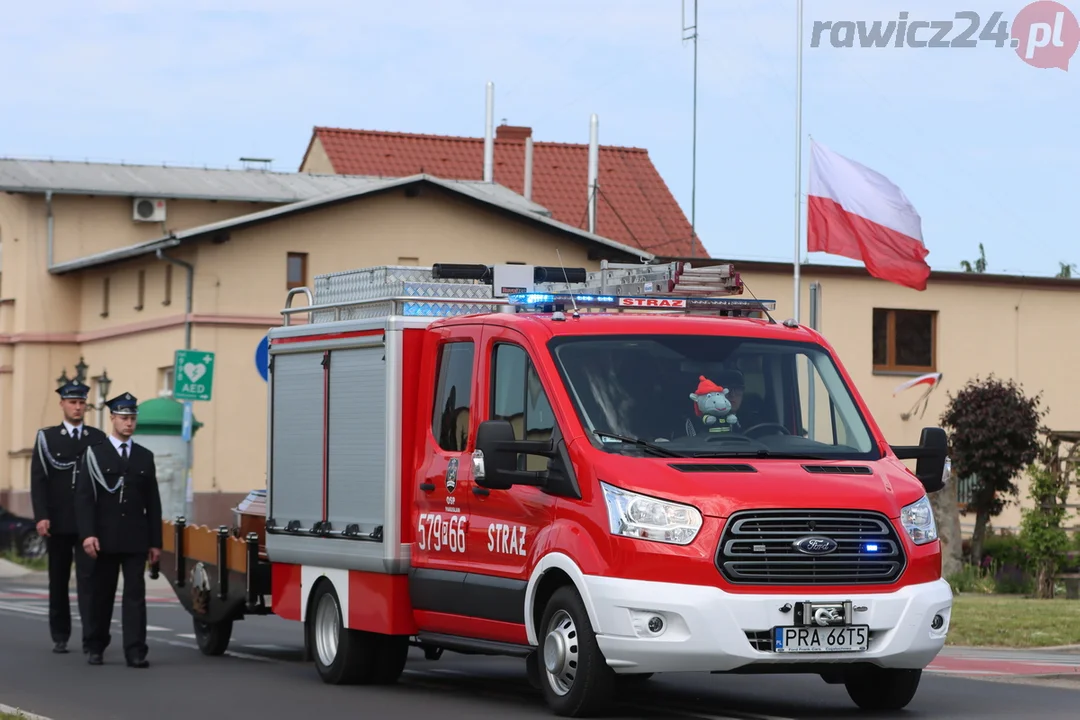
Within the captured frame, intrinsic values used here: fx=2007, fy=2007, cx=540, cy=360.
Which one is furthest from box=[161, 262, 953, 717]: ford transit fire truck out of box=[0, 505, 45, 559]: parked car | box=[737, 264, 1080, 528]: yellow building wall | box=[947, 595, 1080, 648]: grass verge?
box=[737, 264, 1080, 528]: yellow building wall

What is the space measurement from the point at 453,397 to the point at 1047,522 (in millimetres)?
14861

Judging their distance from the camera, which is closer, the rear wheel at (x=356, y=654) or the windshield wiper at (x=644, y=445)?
the windshield wiper at (x=644, y=445)

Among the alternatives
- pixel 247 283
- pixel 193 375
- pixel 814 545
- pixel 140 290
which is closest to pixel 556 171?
pixel 140 290

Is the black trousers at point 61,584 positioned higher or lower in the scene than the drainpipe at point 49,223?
lower

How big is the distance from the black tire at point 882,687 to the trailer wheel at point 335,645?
3472 mm

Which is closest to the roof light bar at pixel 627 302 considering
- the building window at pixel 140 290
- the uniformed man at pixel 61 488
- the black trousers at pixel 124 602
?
the black trousers at pixel 124 602

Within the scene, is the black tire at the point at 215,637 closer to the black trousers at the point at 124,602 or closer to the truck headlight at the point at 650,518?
the black trousers at the point at 124,602

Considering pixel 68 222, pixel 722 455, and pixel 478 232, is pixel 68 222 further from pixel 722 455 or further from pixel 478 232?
pixel 722 455

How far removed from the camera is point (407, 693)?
12.9 m

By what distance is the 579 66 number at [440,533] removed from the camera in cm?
1216

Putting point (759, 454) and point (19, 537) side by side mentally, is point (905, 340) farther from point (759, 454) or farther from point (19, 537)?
point (759, 454)

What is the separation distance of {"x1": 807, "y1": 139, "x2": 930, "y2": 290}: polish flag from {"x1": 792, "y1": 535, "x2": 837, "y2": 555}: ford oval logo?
18.9 metres

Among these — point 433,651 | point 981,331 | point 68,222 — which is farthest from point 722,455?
point 68,222

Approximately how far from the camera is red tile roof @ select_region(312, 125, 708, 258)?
55844 millimetres
